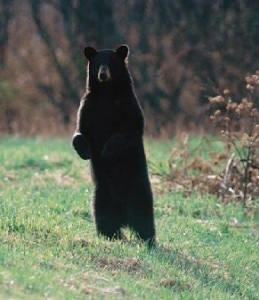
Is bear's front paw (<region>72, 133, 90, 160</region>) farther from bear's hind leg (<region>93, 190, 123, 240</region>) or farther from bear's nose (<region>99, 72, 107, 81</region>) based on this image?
bear's nose (<region>99, 72, 107, 81</region>)

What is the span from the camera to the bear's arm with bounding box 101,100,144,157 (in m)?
9.27

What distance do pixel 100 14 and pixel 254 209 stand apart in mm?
12859

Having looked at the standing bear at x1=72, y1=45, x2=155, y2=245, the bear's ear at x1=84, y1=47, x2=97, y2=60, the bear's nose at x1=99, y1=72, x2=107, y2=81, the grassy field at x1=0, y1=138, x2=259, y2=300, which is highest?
the bear's ear at x1=84, y1=47, x2=97, y2=60

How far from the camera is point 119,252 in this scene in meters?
8.81

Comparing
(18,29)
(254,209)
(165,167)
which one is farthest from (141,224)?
(18,29)

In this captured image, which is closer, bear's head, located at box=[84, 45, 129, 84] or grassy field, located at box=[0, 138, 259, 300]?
grassy field, located at box=[0, 138, 259, 300]

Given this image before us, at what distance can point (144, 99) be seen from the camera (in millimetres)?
25453

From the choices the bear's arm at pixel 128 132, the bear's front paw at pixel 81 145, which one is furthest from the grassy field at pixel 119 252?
the bear's arm at pixel 128 132

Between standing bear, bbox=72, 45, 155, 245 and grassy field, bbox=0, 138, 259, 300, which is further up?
standing bear, bbox=72, 45, 155, 245

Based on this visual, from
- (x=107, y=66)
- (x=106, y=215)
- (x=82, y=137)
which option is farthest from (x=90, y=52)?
(x=106, y=215)

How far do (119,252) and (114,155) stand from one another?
3.45 ft

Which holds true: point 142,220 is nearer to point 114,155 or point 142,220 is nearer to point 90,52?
point 114,155

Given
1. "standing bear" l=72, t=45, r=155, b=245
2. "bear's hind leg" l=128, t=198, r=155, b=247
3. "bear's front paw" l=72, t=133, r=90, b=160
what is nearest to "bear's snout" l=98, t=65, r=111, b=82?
"standing bear" l=72, t=45, r=155, b=245

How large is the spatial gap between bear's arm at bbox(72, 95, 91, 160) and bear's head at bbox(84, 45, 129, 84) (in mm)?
306
